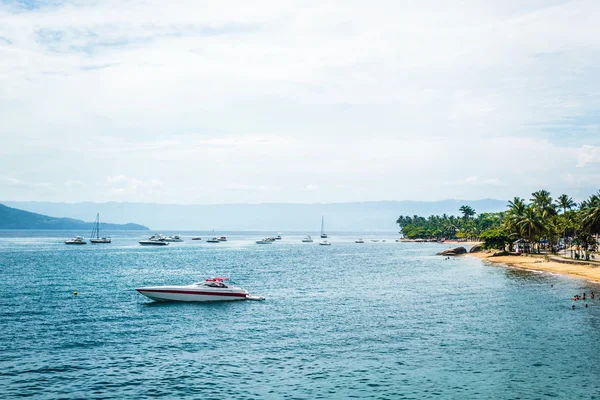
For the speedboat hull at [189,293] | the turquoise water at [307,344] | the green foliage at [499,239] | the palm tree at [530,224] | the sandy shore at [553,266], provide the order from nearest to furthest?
the turquoise water at [307,344]
the speedboat hull at [189,293]
the sandy shore at [553,266]
the palm tree at [530,224]
the green foliage at [499,239]

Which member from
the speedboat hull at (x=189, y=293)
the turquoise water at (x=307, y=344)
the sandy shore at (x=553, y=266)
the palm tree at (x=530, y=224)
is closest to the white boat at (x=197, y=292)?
the speedboat hull at (x=189, y=293)

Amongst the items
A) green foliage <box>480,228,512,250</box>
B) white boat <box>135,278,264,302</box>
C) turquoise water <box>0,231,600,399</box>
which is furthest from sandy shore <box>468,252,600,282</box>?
white boat <box>135,278,264,302</box>

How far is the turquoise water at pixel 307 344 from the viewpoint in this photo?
33094 mm

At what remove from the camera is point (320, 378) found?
34781 millimetres

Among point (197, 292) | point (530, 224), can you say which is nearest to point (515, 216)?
point (530, 224)

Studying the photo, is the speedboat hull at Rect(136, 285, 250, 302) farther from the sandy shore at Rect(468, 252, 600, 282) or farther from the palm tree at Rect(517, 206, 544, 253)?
the palm tree at Rect(517, 206, 544, 253)

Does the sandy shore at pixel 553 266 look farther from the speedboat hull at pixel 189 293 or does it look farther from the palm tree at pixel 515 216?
the speedboat hull at pixel 189 293

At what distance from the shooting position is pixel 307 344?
4422 centimetres

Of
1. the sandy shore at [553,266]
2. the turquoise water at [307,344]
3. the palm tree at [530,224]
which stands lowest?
the turquoise water at [307,344]

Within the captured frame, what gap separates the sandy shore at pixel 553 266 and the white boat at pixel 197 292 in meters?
61.4

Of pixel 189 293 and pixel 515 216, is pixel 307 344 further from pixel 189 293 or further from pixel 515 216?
pixel 515 216

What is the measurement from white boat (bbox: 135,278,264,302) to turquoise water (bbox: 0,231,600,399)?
1599 mm

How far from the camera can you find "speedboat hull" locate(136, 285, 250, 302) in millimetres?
65875

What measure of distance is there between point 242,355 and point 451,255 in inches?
5517
